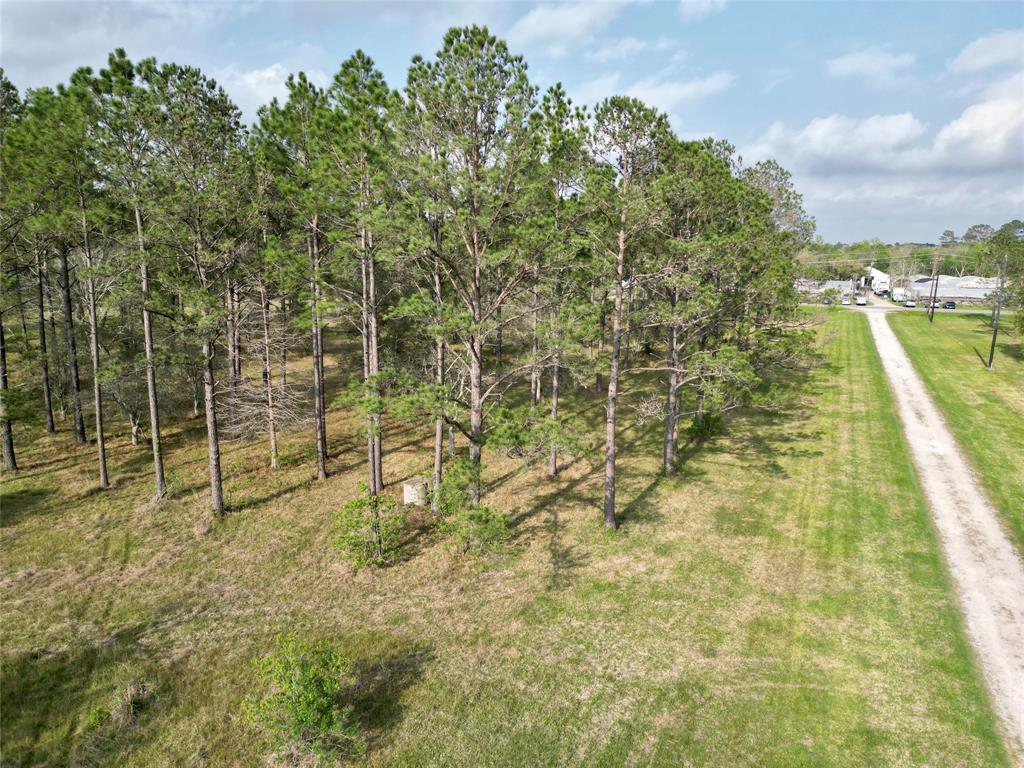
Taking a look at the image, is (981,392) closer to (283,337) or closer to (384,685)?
(384,685)

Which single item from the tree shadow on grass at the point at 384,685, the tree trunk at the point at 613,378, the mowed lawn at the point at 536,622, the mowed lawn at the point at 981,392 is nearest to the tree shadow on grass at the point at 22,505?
the mowed lawn at the point at 536,622

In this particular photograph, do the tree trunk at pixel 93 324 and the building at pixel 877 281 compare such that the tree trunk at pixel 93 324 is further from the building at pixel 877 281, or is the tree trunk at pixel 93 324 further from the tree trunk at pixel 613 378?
the building at pixel 877 281

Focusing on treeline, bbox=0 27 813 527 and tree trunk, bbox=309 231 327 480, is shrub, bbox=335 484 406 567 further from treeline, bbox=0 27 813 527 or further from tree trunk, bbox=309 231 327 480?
tree trunk, bbox=309 231 327 480

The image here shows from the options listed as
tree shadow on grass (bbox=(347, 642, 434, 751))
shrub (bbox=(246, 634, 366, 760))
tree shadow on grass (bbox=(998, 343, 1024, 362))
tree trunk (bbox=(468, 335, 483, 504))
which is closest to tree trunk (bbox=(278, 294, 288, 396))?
tree trunk (bbox=(468, 335, 483, 504))

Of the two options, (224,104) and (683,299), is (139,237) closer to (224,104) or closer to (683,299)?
(224,104)

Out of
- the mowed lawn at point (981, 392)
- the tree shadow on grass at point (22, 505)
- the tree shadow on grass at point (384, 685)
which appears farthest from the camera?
the mowed lawn at point (981, 392)

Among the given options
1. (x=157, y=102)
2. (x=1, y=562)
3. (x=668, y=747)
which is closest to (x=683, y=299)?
(x=668, y=747)
